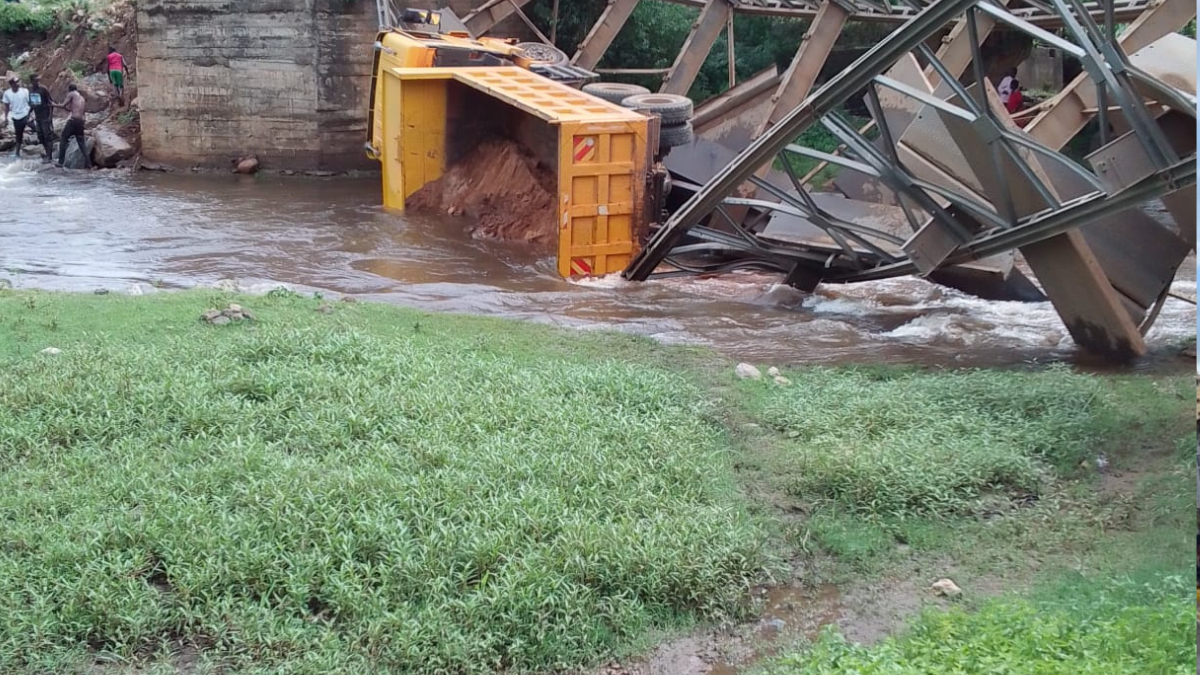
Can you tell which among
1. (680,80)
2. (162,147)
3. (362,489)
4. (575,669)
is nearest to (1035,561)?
(575,669)

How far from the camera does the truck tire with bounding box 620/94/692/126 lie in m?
12.9

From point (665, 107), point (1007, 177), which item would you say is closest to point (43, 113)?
point (665, 107)

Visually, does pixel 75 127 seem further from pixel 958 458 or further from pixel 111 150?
pixel 958 458

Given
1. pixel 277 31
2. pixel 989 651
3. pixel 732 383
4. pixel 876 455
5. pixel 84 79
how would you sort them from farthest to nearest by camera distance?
pixel 84 79 → pixel 277 31 → pixel 732 383 → pixel 876 455 → pixel 989 651

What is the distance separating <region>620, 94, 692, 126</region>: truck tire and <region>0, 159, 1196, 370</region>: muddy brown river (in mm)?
1889

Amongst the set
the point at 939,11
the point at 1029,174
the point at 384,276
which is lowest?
the point at 384,276

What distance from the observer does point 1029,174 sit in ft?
26.9

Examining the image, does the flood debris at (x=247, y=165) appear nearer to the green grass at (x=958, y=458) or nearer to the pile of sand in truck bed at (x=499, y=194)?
the pile of sand in truck bed at (x=499, y=194)

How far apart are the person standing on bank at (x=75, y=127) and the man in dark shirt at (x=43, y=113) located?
24.1 inches

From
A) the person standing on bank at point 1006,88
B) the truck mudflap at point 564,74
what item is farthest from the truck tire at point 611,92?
the person standing on bank at point 1006,88

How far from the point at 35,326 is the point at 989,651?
686cm

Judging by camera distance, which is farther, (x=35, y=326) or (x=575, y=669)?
(x=35, y=326)

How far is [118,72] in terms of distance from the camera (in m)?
21.9

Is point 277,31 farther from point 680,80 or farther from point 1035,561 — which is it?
point 1035,561
